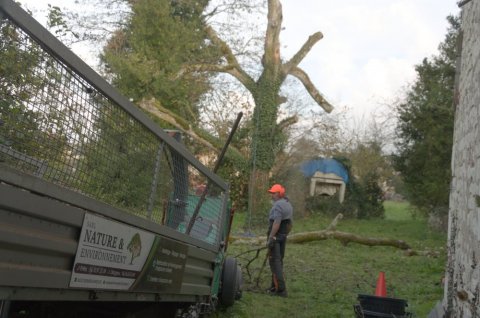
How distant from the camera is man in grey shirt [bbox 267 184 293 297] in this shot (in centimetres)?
1227

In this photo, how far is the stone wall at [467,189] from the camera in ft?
23.1

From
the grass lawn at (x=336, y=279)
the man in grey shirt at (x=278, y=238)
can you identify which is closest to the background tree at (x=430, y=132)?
the grass lawn at (x=336, y=279)

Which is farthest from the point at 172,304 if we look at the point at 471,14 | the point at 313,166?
the point at 313,166

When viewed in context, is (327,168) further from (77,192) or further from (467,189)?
(77,192)

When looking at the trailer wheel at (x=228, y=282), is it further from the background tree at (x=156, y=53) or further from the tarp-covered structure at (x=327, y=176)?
the tarp-covered structure at (x=327, y=176)

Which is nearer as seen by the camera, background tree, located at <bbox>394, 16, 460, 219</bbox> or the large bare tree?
background tree, located at <bbox>394, 16, 460, 219</bbox>

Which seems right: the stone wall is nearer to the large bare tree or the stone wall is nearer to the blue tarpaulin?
the large bare tree

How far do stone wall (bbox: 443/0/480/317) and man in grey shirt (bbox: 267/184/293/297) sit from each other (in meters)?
3.17

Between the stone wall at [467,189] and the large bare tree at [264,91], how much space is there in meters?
18.6

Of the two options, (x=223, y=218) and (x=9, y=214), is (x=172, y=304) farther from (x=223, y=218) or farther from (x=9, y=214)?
(x=9, y=214)

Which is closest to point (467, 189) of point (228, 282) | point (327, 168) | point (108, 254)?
point (228, 282)

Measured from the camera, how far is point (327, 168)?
36781 millimetres

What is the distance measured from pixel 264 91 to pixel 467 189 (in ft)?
69.4

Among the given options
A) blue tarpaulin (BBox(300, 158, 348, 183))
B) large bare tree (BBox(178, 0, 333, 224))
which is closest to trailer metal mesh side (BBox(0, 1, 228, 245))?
large bare tree (BBox(178, 0, 333, 224))
